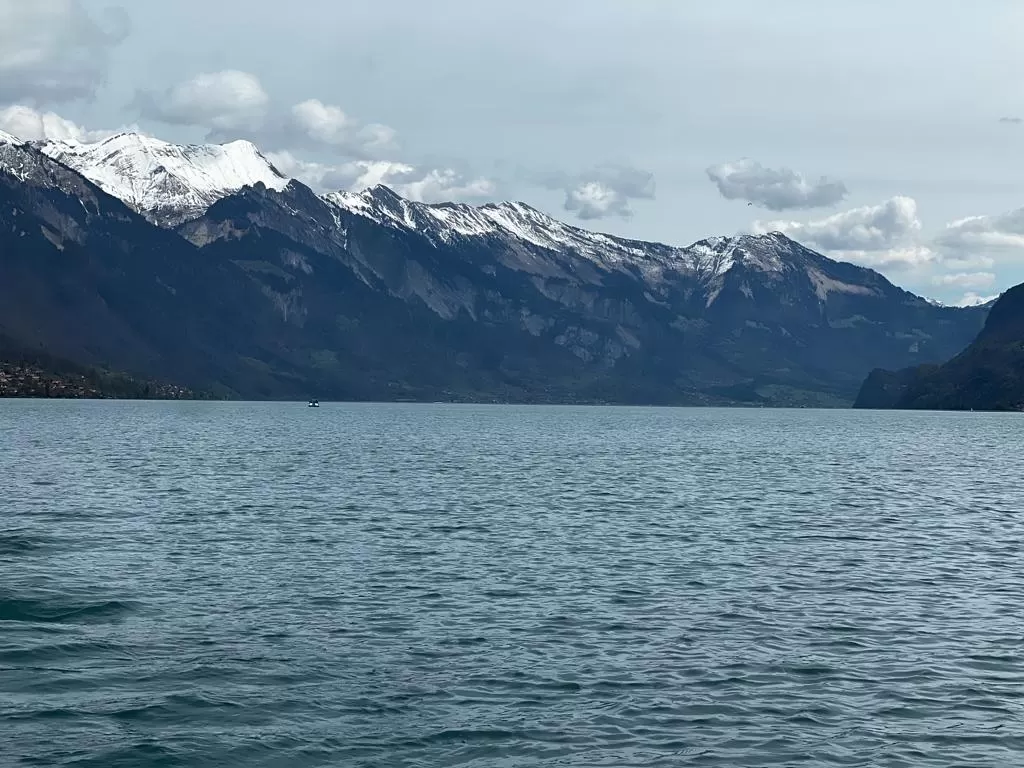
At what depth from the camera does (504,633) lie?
146 feet

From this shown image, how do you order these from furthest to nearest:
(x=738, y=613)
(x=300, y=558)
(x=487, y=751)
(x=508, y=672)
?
(x=300, y=558) → (x=738, y=613) → (x=508, y=672) → (x=487, y=751)

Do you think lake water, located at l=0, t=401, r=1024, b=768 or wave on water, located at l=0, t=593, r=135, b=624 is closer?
lake water, located at l=0, t=401, r=1024, b=768

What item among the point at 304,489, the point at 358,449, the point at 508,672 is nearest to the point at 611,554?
the point at 508,672

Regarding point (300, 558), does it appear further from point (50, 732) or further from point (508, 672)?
point (50, 732)

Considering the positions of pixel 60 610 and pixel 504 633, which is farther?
pixel 60 610

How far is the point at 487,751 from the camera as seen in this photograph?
31.0 metres

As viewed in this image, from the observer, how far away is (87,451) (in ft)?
512

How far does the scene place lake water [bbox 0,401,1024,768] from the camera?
3200 cm

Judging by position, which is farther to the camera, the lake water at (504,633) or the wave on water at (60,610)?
the wave on water at (60,610)

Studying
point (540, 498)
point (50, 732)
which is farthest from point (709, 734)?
point (540, 498)

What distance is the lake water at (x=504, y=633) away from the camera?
32.0 m

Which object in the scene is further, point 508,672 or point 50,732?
point 508,672

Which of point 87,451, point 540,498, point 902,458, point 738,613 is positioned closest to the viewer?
point 738,613

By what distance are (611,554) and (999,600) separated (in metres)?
21.3
